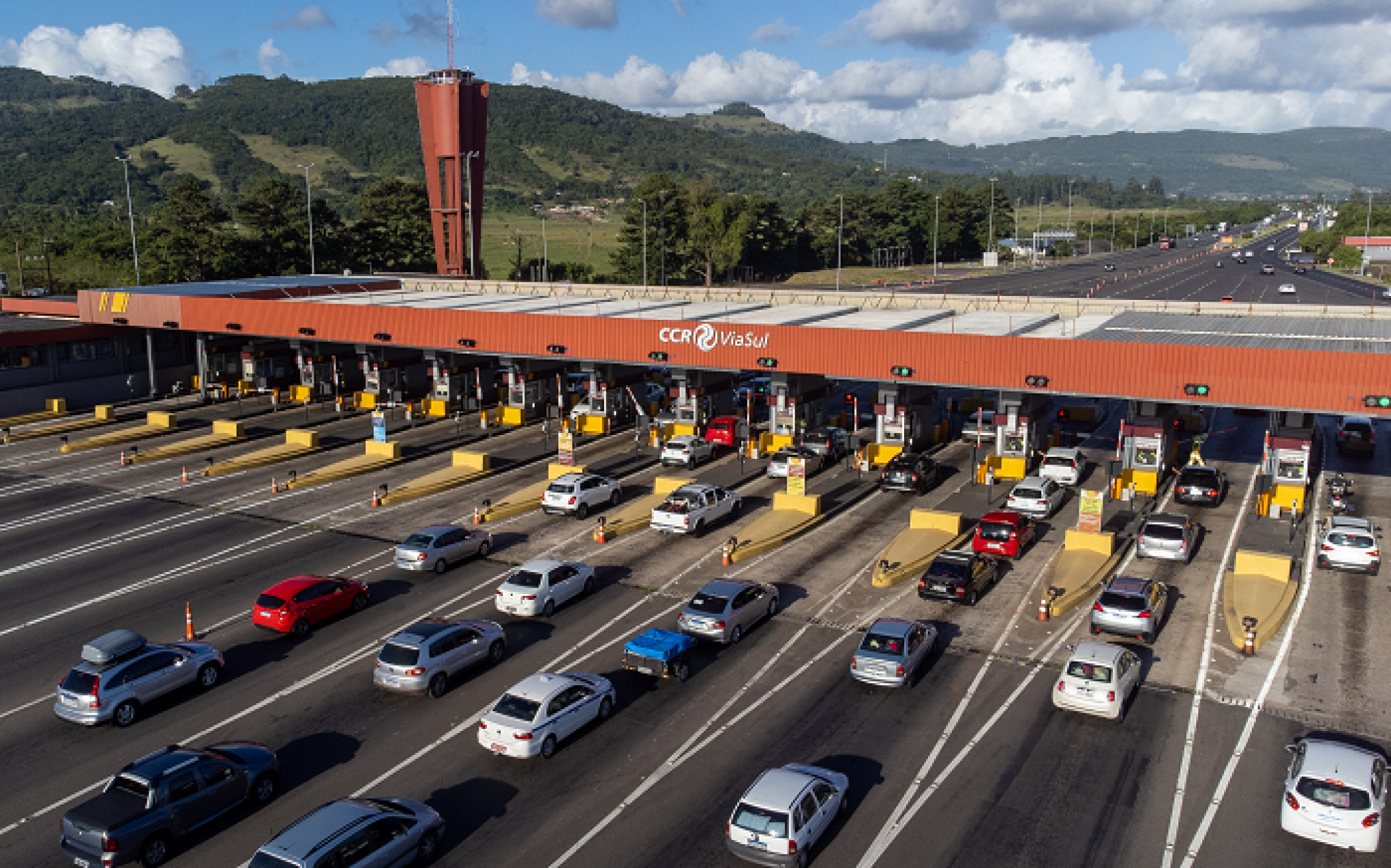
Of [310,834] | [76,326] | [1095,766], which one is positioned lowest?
[1095,766]

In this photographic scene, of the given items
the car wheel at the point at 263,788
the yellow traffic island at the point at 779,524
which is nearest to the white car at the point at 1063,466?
the yellow traffic island at the point at 779,524

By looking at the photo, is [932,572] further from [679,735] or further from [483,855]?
[483,855]

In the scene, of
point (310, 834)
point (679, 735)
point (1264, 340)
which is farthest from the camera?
point (1264, 340)

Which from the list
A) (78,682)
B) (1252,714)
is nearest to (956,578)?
(1252,714)

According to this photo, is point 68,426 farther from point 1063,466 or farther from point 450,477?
point 1063,466

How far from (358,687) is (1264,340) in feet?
125

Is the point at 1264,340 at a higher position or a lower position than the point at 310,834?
higher

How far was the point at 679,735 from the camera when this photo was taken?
2238 cm

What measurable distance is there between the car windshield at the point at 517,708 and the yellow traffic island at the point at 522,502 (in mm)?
17839

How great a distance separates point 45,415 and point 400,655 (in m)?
47.3

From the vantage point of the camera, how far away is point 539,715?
21.1 m

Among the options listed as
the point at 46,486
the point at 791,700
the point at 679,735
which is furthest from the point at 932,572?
the point at 46,486

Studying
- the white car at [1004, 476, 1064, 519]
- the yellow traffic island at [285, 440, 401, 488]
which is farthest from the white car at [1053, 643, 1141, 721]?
the yellow traffic island at [285, 440, 401, 488]

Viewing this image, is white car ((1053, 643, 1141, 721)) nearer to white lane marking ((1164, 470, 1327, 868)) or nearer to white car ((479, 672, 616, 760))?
white lane marking ((1164, 470, 1327, 868))
